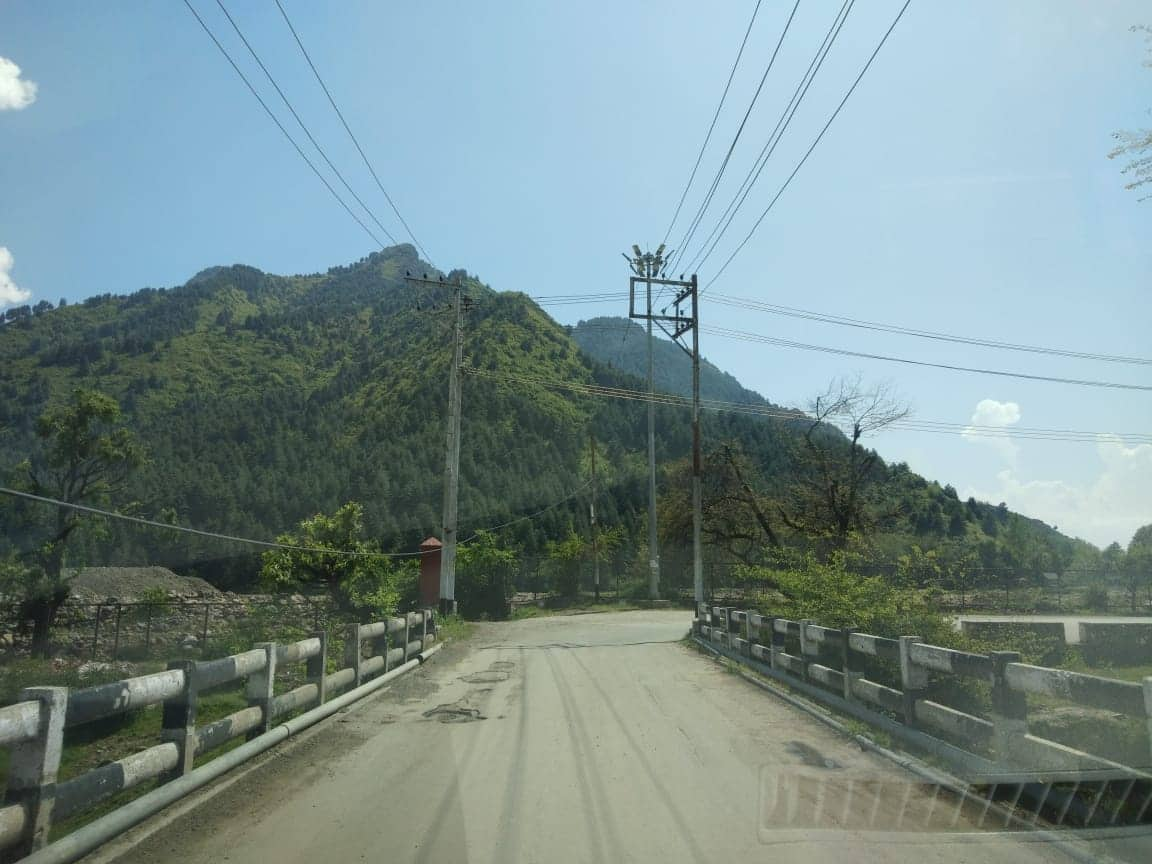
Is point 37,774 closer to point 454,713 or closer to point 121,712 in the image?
point 121,712

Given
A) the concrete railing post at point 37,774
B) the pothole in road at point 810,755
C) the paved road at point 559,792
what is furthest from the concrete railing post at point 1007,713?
the concrete railing post at point 37,774

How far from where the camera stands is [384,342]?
5098 inches

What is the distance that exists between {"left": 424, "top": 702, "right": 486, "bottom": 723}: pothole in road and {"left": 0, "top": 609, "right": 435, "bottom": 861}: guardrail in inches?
51.7

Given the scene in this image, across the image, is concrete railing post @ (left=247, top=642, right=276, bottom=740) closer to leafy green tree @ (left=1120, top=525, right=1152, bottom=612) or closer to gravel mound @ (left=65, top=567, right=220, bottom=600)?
gravel mound @ (left=65, top=567, right=220, bottom=600)

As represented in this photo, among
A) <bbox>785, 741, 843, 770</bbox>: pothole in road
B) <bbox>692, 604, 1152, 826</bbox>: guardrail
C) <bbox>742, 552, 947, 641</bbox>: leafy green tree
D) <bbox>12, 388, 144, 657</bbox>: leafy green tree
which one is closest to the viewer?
<bbox>692, 604, 1152, 826</bbox>: guardrail

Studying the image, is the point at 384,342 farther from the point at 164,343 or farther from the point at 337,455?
the point at 337,455

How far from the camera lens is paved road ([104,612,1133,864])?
14.8ft

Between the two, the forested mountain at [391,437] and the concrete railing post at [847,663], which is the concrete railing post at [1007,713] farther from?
the forested mountain at [391,437]

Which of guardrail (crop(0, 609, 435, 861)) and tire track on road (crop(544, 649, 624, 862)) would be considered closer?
guardrail (crop(0, 609, 435, 861))

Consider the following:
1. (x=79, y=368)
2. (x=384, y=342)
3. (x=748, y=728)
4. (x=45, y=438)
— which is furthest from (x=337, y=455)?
(x=748, y=728)

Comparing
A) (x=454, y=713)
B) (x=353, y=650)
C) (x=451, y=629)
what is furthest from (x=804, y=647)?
(x=451, y=629)

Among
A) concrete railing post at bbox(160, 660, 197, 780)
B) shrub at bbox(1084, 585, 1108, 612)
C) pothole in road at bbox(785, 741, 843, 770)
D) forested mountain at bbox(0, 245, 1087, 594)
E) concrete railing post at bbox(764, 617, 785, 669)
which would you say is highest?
forested mountain at bbox(0, 245, 1087, 594)

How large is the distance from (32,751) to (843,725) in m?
7.25

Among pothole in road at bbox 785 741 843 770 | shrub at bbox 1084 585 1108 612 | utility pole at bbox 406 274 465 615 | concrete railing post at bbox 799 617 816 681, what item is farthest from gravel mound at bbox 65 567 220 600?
shrub at bbox 1084 585 1108 612
